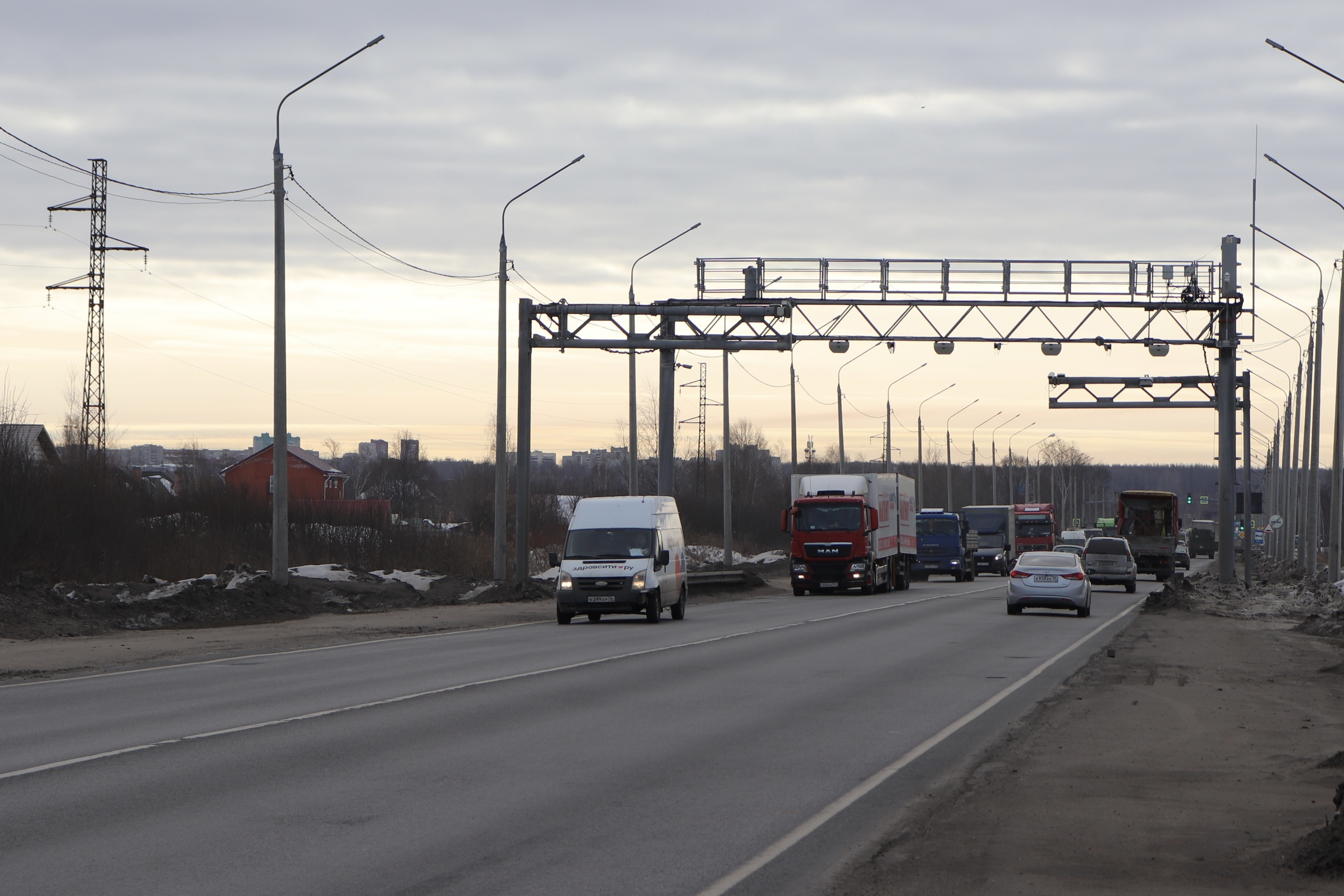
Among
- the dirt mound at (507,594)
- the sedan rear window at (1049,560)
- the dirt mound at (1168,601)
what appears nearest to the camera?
the sedan rear window at (1049,560)

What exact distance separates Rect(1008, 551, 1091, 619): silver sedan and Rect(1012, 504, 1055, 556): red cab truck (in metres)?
42.9

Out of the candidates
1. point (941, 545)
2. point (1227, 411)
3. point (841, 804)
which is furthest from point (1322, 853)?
point (941, 545)

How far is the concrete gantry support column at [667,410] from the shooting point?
126 feet

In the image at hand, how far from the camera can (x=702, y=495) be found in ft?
291

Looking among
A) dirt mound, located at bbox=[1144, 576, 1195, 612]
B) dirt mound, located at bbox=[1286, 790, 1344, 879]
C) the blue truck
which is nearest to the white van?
dirt mound, located at bbox=[1144, 576, 1195, 612]

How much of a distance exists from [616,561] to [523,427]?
9545 mm

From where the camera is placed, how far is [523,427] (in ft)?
122

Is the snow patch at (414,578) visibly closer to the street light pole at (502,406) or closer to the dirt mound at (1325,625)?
the street light pole at (502,406)

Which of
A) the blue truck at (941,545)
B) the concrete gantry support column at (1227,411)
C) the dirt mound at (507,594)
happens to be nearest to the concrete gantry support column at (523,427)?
the dirt mound at (507,594)

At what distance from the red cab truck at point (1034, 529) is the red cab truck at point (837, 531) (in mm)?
32210

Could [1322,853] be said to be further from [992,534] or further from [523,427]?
[992,534]

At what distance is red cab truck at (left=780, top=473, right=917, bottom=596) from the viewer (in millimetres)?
43875

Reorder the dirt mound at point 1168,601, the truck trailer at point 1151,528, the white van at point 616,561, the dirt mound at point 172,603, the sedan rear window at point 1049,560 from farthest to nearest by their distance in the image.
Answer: the truck trailer at point 1151,528
the dirt mound at point 1168,601
the sedan rear window at point 1049,560
the white van at point 616,561
the dirt mound at point 172,603

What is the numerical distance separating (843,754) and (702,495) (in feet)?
254
